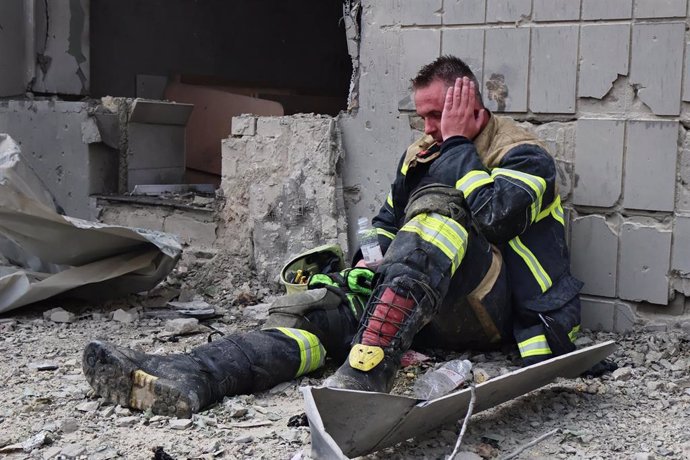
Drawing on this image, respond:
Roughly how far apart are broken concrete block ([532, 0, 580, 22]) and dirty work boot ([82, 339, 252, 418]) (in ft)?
6.26

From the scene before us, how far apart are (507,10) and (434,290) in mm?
1503

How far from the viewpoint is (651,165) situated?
9.96 ft

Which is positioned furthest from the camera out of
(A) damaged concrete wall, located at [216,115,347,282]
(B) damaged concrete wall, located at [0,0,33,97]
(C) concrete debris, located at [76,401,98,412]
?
(B) damaged concrete wall, located at [0,0,33,97]

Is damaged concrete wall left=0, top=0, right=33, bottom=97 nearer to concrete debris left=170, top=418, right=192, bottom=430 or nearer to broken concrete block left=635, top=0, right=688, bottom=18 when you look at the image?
concrete debris left=170, top=418, right=192, bottom=430

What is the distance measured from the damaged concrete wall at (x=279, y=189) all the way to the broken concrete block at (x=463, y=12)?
30.0 inches

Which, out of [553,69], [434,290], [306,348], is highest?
[553,69]

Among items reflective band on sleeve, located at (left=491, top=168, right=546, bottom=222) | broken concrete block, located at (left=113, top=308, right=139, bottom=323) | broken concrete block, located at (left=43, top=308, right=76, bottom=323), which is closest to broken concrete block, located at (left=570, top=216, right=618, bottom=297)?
reflective band on sleeve, located at (left=491, top=168, right=546, bottom=222)

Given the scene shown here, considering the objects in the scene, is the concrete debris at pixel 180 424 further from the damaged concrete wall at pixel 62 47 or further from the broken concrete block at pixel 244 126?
the damaged concrete wall at pixel 62 47

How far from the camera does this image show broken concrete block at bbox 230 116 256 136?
4.12m

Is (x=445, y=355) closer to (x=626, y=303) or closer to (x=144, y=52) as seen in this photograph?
(x=626, y=303)

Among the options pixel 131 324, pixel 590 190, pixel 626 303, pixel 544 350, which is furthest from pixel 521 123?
pixel 131 324

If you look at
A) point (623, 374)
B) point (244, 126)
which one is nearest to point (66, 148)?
point (244, 126)

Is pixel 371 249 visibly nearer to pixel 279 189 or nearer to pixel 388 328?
pixel 388 328

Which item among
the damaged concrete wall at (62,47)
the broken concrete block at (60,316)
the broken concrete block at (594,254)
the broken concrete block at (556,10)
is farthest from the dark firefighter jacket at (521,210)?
the damaged concrete wall at (62,47)
